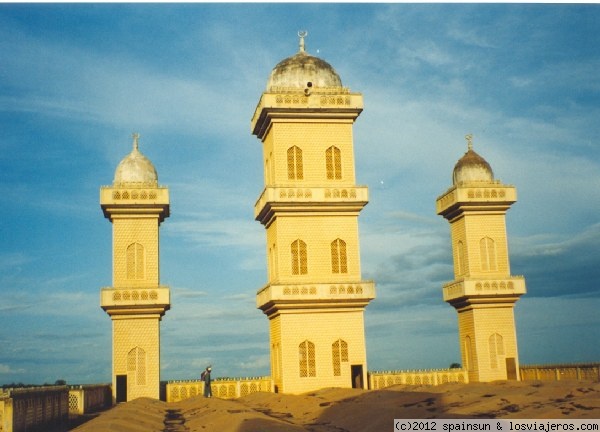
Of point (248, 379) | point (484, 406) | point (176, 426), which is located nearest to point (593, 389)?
point (484, 406)

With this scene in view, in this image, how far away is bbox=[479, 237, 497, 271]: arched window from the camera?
42.1 m

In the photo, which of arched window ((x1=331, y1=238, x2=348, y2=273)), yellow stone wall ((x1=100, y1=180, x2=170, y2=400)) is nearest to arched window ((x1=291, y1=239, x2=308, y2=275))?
arched window ((x1=331, y1=238, x2=348, y2=273))

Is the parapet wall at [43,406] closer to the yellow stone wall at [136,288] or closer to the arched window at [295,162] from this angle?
the yellow stone wall at [136,288]

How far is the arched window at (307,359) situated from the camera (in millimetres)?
36281

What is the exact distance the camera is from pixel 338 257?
125 feet

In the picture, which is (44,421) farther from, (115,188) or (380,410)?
(115,188)

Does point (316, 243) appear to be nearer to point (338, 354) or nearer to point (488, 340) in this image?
point (338, 354)

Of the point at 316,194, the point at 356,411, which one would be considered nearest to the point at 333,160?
the point at 316,194

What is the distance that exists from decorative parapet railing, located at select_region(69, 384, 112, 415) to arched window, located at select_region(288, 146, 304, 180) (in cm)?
1382

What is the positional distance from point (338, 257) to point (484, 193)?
32.3 ft

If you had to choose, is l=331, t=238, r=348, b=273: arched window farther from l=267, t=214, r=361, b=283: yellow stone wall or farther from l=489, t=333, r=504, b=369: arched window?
A: l=489, t=333, r=504, b=369: arched window

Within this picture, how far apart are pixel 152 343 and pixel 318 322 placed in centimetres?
822

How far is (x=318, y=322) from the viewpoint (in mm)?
36781

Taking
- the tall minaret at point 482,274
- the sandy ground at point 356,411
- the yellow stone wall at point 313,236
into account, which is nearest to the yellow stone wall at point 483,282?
the tall minaret at point 482,274
